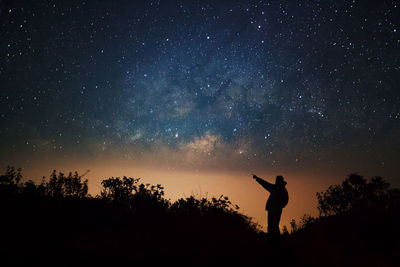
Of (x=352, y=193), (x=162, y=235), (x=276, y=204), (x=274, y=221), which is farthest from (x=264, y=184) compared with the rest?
(x=352, y=193)

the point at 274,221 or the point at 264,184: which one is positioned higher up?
the point at 264,184

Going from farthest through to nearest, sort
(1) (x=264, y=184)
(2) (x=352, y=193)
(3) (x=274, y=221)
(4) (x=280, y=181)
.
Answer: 1. (2) (x=352, y=193)
2. (1) (x=264, y=184)
3. (4) (x=280, y=181)
4. (3) (x=274, y=221)

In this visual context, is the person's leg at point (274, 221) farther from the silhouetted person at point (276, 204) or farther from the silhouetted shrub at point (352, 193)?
the silhouetted shrub at point (352, 193)

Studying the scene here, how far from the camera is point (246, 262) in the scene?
6137 mm

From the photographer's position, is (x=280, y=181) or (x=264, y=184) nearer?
(x=280, y=181)

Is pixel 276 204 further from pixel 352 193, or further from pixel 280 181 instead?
pixel 352 193

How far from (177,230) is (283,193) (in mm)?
3798

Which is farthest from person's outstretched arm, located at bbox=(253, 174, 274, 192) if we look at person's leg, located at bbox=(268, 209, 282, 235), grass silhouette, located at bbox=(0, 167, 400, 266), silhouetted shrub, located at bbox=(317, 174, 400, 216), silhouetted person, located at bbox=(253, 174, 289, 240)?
silhouetted shrub, located at bbox=(317, 174, 400, 216)

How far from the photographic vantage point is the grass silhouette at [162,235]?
19.9 ft

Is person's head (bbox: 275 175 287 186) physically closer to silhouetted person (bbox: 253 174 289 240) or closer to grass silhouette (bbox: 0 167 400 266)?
silhouetted person (bbox: 253 174 289 240)

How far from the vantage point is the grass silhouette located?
608 centimetres

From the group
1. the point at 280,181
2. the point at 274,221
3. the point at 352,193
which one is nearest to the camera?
the point at 274,221

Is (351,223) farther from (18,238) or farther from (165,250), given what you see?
(18,238)

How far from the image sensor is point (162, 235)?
7.81 metres
